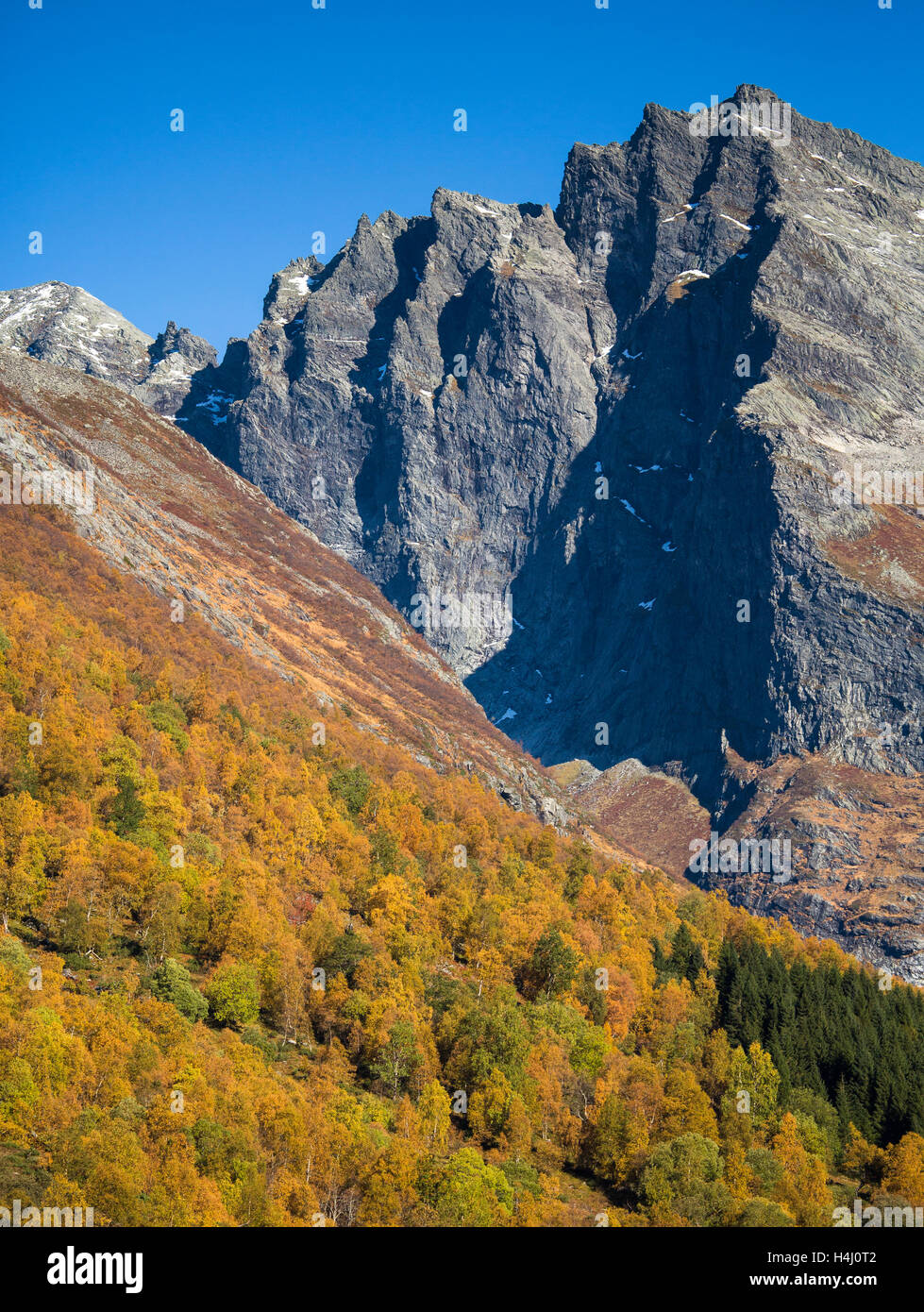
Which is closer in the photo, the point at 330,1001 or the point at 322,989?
the point at 330,1001

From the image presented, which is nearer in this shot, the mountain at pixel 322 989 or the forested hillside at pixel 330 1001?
the forested hillside at pixel 330 1001

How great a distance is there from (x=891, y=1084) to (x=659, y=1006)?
22020 mm

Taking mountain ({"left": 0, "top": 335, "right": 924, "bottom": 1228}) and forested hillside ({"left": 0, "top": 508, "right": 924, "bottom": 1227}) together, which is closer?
forested hillside ({"left": 0, "top": 508, "right": 924, "bottom": 1227})

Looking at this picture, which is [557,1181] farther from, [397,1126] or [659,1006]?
[659,1006]

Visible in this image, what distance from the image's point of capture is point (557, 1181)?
296 ft

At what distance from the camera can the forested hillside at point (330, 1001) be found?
71375mm

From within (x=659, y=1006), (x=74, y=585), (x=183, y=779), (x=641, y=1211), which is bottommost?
(x=641, y=1211)

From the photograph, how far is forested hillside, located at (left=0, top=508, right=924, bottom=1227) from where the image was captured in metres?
71.4

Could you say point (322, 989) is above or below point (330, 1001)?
above

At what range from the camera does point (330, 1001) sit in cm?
9638
